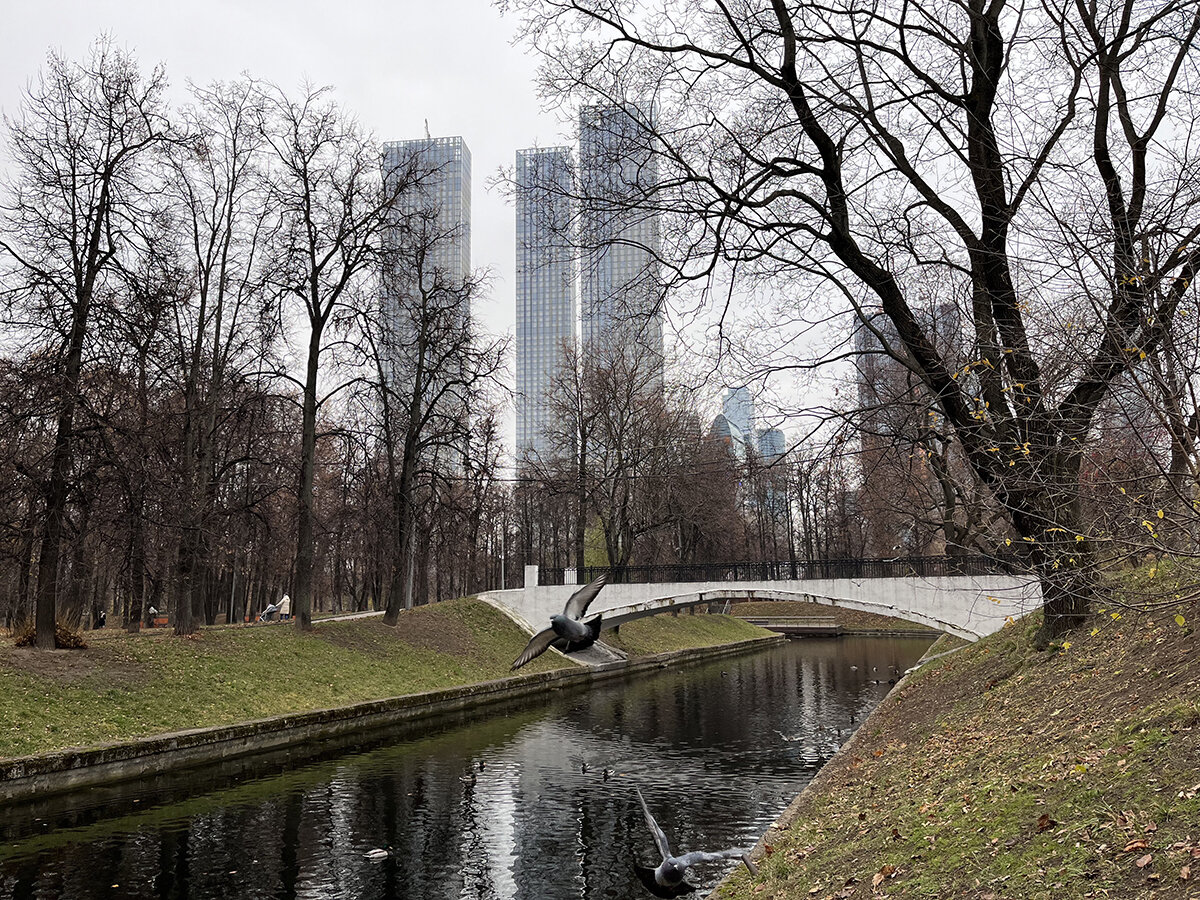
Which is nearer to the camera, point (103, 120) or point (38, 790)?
point (38, 790)

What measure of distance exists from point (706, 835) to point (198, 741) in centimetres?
910

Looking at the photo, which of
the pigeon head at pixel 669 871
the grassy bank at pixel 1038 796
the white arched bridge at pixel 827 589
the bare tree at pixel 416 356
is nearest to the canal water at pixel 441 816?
the pigeon head at pixel 669 871

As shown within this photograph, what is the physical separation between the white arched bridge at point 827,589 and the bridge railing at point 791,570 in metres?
0.03

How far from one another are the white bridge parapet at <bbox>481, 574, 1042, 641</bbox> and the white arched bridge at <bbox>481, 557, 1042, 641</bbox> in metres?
0.03

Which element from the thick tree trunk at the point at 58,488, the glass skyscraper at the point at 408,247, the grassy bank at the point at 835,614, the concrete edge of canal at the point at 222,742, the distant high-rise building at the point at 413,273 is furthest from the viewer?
the grassy bank at the point at 835,614

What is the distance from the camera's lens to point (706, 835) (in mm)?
11477

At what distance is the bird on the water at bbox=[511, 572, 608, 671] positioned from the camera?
31.2 ft

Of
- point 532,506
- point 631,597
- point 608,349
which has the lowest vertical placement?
point 631,597

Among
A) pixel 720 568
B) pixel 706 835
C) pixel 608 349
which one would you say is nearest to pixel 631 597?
pixel 720 568

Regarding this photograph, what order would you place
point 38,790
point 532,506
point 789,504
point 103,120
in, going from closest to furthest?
point 38,790 → point 103,120 → point 532,506 → point 789,504

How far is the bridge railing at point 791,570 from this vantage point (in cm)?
2467

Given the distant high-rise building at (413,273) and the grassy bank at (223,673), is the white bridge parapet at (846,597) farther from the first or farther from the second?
the distant high-rise building at (413,273)

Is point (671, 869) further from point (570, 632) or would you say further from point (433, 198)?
point (433, 198)

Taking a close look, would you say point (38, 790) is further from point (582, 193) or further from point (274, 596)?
point (274, 596)
